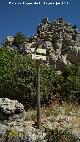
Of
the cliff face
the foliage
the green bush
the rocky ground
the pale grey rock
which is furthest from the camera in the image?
the cliff face

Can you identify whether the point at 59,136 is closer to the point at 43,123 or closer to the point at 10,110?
the point at 43,123

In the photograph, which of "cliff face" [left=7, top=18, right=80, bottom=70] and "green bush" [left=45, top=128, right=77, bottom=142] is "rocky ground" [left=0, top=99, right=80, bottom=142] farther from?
"cliff face" [left=7, top=18, right=80, bottom=70]

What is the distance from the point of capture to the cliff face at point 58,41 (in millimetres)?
34709

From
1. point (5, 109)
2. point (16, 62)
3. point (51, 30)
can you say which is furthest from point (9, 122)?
point (51, 30)

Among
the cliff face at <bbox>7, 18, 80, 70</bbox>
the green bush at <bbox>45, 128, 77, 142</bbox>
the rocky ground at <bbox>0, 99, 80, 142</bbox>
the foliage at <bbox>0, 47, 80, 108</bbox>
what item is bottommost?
the green bush at <bbox>45, 128, 77, 142</bbox>

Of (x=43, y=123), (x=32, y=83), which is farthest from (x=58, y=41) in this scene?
(x=43, y=123)

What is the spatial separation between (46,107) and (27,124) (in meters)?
3.36

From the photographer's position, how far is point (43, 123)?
1831 cm

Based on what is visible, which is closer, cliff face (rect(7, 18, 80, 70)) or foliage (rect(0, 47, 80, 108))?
foliage (rect(0, 47, 80, 108))

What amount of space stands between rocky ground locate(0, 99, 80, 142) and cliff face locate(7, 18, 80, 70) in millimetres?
12495

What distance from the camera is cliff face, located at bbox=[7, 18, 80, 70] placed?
114 ft

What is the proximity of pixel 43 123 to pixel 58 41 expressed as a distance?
70.2ft

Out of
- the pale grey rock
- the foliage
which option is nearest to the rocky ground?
the pale grey rock

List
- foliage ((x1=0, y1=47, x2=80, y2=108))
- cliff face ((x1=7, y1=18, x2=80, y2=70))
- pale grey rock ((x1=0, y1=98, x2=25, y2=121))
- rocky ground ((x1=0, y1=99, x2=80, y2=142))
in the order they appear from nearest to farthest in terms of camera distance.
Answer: rocky ground ((x1=0, y1=99, x2=80, y2=142)) → pale grey rock ((x1=0, y1=98, x2=25, y2=121)) → foliage ((x1=0, y1=47, x2=80, y2=108)) → cliff face ((x1=7, y1=18, x2=80, y2=70))
